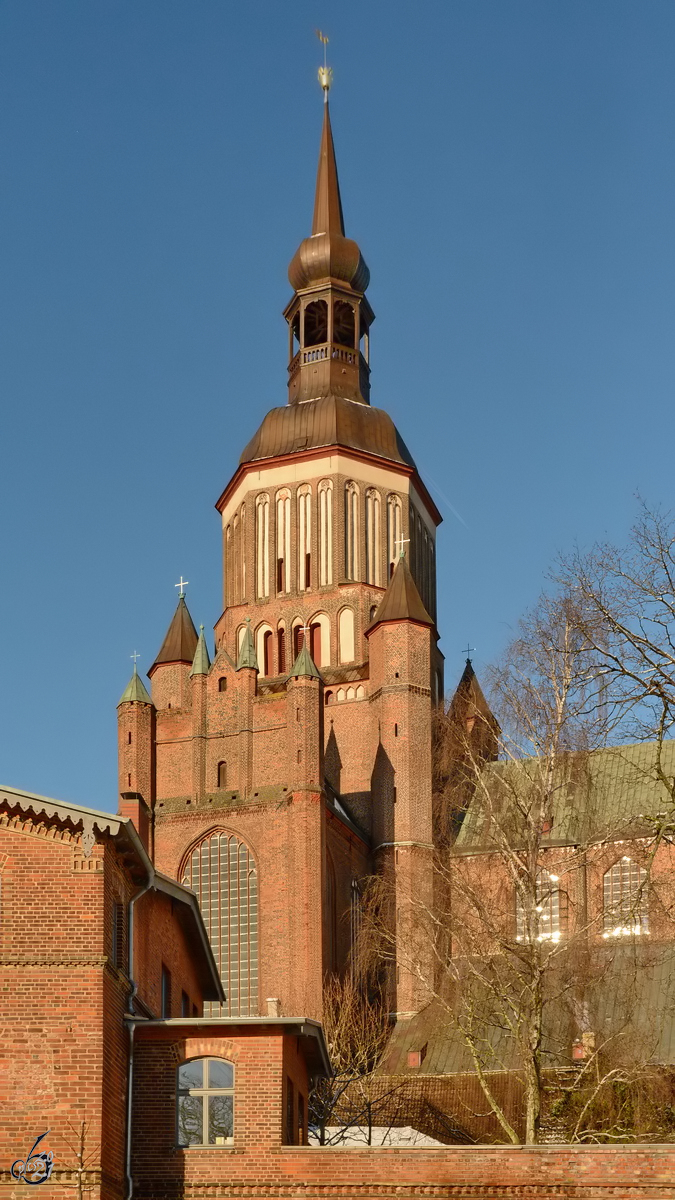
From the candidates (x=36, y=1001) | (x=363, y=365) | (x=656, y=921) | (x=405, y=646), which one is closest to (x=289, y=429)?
(x=363, y=365)

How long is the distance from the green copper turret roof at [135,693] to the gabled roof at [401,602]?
844 centimetres

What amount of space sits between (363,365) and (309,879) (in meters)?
28.2

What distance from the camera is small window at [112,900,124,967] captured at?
29609 millimetres

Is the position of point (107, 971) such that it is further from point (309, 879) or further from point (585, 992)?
point (309, 879)

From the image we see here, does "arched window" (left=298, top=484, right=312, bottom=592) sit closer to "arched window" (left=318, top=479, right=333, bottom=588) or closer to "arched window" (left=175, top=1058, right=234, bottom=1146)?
"arched window" (left=318, top=479, right=333, bottom=588)

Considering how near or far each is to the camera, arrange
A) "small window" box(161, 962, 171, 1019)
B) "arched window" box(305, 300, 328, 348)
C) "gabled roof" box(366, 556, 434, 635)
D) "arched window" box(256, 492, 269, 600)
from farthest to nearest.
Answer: "arched window" box(305, 300, 328, 348)
"arched window" box(256, 492, 269, 600)
"gabled roof" box(366, 556, 434, 635)
"small window" box(161, 962, 171, 1019)

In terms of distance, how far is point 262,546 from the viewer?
238 feet

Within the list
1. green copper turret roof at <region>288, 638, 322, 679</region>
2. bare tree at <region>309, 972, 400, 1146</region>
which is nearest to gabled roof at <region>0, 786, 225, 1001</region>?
bare tree at <region>309, 972, 400, 1146</region>

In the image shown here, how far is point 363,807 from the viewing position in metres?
64.0

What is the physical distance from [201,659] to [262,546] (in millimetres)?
10181

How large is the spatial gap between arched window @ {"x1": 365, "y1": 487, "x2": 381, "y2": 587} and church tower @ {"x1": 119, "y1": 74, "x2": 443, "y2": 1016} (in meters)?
0.07

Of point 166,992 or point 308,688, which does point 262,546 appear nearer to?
point 308,688

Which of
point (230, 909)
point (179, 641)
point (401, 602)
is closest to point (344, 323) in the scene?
point (401, 602)

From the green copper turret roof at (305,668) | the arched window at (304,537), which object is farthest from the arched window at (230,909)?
the arched window at (304,537)
